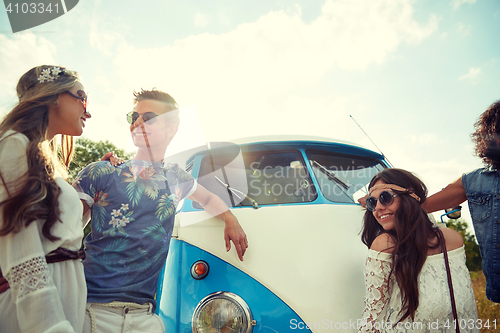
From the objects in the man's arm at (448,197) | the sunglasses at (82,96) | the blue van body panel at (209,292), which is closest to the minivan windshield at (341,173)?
the man's arm at (448,197)

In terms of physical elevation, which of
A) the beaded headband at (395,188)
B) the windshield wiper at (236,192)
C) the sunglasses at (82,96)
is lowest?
the beaded headband at (395,188)

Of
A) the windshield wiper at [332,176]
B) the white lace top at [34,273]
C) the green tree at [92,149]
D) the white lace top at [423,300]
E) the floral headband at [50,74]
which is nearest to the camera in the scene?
the white lace top at [34,273]

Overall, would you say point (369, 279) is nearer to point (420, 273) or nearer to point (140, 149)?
point (420, 273)

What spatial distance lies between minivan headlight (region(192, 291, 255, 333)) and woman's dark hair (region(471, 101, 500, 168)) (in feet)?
5.90

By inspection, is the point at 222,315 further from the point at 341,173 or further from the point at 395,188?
the point at 341,173

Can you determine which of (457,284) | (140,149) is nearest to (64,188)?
(140,149)

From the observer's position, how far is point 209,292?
1857 millimetres

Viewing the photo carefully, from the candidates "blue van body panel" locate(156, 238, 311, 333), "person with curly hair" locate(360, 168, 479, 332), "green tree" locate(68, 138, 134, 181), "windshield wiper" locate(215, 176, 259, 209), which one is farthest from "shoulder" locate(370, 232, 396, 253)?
"green tree" locate(68, 138, 134, 181)

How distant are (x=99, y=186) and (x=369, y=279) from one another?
1477mm

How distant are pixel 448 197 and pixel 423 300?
103 cm

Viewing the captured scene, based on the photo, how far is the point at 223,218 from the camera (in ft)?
6.97

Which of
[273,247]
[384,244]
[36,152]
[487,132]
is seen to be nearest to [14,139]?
[36,152]

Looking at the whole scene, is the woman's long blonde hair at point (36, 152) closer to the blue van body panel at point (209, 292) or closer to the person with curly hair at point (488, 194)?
the blue van body panel at point (209, 292)

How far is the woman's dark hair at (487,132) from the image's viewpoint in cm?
197
